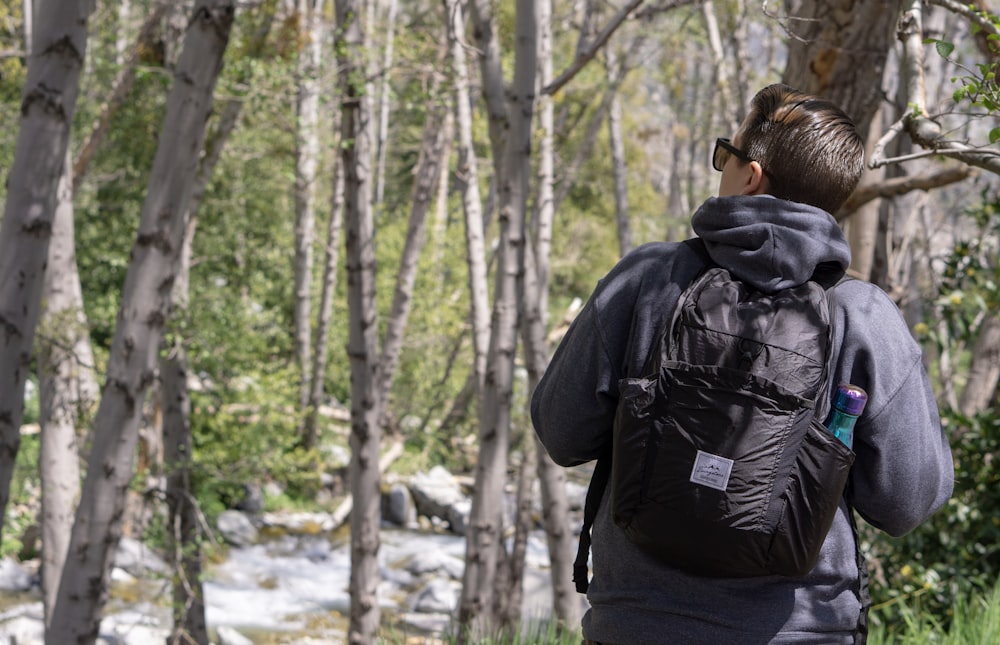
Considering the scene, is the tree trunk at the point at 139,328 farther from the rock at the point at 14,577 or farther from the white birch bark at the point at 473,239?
the rock at the point at 14,577

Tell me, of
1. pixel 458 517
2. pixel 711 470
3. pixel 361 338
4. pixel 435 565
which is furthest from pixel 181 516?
pixel 458 517

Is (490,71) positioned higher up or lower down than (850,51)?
higher up

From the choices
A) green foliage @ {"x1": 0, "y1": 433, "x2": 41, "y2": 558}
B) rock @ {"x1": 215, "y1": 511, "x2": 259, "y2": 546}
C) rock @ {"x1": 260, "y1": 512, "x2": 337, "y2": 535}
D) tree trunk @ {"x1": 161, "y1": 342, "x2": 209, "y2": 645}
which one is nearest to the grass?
tree trunk @ {"x1": 161, "y1": 342, "x2": 209, "y2": 645}

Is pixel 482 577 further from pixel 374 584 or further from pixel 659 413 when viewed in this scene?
pixel 659 413

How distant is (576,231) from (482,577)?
62.4 feet

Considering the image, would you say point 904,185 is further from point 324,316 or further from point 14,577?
point 324,316

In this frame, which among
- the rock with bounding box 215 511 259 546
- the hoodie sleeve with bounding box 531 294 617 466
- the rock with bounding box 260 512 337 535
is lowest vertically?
the rock with bounding box 260 512 337 535

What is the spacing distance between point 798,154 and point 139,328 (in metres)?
2.94

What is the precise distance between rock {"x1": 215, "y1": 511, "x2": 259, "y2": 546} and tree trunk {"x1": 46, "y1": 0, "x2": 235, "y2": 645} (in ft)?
29.8

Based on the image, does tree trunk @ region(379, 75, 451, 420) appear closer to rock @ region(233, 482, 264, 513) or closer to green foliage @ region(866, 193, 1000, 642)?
rock @ region(233, 482, 264, 513)

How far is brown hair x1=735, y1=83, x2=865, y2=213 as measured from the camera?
168cm

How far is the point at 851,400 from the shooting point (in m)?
1.56

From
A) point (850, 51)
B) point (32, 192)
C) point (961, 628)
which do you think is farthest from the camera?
point (850, 51)

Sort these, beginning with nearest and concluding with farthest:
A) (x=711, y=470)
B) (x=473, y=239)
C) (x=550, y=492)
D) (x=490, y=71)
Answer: (x=711, y=470) → (x=490, y=71) → (x=550, y=492) → (x=473, y=239)
